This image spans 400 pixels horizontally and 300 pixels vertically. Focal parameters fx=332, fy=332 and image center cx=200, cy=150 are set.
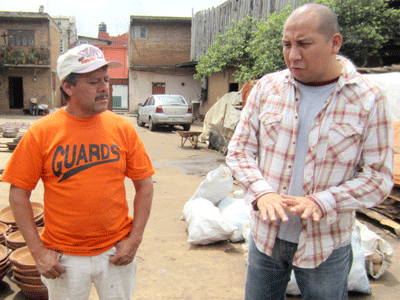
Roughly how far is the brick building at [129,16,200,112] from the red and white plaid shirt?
23.7m

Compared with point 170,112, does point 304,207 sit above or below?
above

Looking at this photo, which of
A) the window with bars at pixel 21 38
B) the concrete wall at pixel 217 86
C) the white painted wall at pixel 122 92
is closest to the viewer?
the concrete wall at pixel 217 86

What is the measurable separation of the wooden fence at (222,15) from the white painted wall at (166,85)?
14.8 ft

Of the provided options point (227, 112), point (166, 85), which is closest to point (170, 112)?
point (227, 112)

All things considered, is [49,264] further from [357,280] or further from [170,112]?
[170,112]

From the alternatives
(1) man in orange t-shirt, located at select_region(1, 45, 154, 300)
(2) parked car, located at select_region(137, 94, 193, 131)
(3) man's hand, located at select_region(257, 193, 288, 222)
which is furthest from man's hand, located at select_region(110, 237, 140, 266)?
(2) parked car, located at select_region(137, 94, 193, 131)

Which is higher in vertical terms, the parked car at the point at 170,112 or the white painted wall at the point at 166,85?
the white painted wall at the point at 166,85

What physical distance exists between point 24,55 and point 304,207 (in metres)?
26.7

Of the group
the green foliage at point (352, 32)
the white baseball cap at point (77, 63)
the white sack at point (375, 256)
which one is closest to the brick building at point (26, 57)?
the green foliage at point (352, 32)

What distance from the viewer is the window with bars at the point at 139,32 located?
2502cm

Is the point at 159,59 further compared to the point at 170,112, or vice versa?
the point at 159,59

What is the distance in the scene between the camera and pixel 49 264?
167 cm

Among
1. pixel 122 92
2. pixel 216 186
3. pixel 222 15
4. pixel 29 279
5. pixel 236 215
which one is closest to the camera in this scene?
→ pixel 29 279

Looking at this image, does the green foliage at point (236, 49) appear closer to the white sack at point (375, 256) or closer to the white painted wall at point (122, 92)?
the white sack at point (375, 256)
